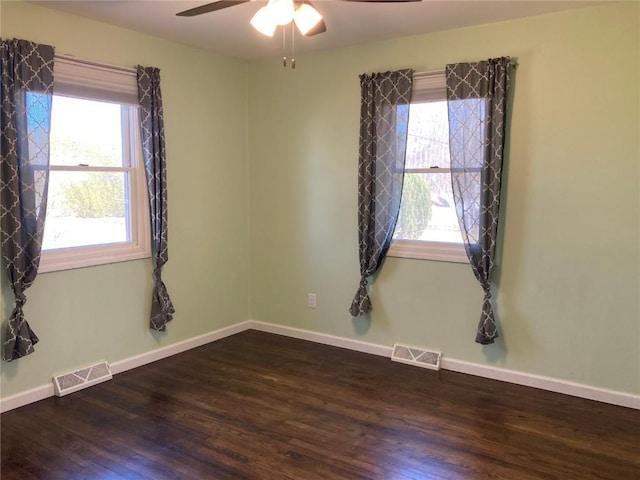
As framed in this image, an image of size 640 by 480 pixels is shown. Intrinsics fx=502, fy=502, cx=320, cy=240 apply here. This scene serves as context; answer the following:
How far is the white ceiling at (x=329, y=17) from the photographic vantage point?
3039 mm

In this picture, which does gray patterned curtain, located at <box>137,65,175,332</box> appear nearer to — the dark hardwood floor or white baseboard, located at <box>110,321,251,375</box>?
white baseboard, located at <box>110,321,251,375</box>

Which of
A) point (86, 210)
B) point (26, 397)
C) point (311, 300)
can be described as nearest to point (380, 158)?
point (311, 300)

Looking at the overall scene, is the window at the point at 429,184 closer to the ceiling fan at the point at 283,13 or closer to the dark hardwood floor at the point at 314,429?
the dark hardwood floor at the point at 314,429

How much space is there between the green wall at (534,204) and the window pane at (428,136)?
0.30m

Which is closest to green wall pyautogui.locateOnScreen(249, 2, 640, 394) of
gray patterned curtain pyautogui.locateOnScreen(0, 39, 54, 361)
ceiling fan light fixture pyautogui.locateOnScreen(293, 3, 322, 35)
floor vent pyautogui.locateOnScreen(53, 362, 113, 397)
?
ceiling fan light fixture pyautogui.locateOnScreen(293, 3, 322, 35)

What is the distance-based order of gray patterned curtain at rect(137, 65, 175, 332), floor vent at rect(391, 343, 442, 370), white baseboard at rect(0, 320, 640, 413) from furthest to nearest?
floor vent at rect(391, 343, 442, 370) → gray patterned curtain at rect(137, 65, 175, 332) → white baseboard at rect(0, 320, 640, 413)

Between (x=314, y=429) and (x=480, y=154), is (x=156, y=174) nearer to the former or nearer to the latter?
(x=314, y=429)

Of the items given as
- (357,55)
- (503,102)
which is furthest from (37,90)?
(503,102)

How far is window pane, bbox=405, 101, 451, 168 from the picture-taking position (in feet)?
12.1

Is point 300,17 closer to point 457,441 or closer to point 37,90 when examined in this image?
point 37,90

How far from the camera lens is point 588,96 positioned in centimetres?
314

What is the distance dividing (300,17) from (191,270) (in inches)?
95.7

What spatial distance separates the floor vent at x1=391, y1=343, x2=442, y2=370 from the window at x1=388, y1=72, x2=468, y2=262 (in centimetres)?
73

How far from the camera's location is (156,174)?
3717 millimetres
